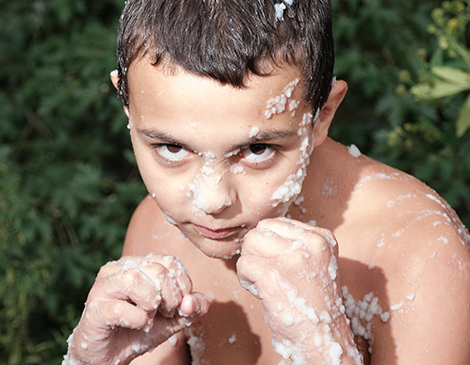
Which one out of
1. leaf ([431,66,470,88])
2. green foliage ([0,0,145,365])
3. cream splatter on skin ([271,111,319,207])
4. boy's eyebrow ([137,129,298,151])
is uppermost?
boy's eyebrow ([137,129,298,151])

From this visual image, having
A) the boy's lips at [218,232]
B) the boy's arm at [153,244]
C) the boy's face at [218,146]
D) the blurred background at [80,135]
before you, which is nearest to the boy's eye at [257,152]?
the boy's face at [218,146]

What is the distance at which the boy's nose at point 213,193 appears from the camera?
0.76 m

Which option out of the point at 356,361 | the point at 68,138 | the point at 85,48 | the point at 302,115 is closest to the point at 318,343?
the point at 356,361

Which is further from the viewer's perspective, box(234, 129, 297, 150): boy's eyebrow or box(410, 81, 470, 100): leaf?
box(410, 81, 470, 100): leaf

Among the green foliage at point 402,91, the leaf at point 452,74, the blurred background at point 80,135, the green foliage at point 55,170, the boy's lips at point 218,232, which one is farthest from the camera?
the green foliage at point 55,170

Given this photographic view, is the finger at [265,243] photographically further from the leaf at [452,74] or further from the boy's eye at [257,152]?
the leaf at [452,74]

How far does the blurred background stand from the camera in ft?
6.00

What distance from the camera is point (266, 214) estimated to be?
2.71 ft

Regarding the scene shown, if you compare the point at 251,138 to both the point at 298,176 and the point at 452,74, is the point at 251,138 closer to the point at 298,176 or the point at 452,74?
the point at 298,176

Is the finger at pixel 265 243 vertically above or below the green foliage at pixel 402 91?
above

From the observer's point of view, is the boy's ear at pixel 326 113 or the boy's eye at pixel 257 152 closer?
the boy's eye at pixel 257 152

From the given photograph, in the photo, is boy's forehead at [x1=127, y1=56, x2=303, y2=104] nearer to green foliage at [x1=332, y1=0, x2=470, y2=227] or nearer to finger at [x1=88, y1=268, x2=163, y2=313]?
finger at [x1=88, y1=268, x2=163, y2=313]

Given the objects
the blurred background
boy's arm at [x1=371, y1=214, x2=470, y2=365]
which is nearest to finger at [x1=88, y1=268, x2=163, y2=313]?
A: boy's arm at [x1=371, y1=214, x2=470, y2=365]

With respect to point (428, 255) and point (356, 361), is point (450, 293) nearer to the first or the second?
point (428, 255)
